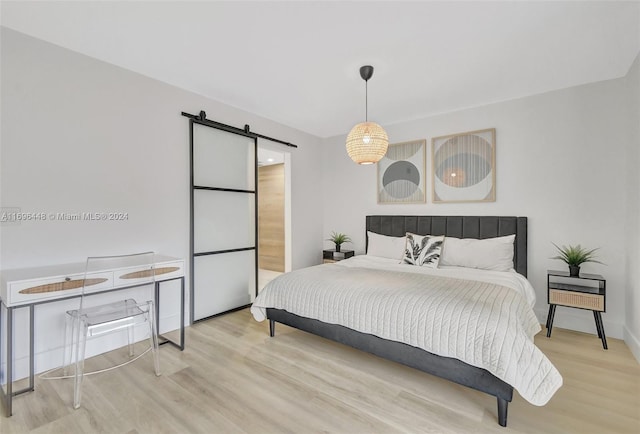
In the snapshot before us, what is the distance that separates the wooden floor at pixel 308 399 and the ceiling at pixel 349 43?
8.33ft

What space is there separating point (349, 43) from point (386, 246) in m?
2.38

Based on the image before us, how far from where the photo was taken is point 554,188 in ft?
10.4

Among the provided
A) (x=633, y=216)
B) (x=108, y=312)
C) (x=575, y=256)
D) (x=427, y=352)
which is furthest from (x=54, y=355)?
(x=633, y=216)

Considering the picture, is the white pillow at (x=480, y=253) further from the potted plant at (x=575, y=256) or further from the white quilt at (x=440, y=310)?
the potted plant at (x=575, y=256)

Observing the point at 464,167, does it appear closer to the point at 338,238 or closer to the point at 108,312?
the point at 338,238

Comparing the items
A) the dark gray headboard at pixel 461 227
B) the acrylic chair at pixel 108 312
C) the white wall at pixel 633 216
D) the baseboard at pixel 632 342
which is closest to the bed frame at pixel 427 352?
the dark gray headboard at pixel 461 227

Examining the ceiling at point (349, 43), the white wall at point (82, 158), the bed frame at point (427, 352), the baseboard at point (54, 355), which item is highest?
the ceiling at point (349, 43)

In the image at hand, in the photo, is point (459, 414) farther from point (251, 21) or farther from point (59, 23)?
point (59, 23)

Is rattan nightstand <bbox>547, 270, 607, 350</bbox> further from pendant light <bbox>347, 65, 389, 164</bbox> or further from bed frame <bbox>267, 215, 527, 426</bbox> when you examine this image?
pendant light <bbox>347, 65, 389, 164</bbox>

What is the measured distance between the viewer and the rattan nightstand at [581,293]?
8.68 feet

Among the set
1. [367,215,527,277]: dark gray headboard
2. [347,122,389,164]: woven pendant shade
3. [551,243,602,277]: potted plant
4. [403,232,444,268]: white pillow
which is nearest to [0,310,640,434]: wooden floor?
[551,243,602,277]: potted plant

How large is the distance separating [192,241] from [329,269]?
1517 mm

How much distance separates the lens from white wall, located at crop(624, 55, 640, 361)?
2477mm

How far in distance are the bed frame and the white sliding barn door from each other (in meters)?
0.96
